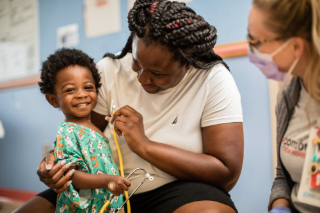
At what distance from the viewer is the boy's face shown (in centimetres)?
112

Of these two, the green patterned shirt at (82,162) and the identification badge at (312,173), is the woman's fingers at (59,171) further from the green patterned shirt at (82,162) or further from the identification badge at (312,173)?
the identification badge at (312,173)

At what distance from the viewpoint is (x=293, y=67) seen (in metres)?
0.71

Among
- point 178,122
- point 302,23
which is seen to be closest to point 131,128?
point 178,122

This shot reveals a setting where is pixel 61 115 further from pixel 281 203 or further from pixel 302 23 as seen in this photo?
pixel 302 23

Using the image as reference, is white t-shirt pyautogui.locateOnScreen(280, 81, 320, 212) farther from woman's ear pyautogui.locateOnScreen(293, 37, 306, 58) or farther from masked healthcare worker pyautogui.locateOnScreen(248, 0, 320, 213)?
woman's ear pyautogui.locateOnScreen(293, 37, 306, 58)

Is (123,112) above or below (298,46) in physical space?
below

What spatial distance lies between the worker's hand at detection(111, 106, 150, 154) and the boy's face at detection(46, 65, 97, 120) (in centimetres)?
17

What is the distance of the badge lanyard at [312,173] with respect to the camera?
68 cm

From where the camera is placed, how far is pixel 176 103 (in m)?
1.11

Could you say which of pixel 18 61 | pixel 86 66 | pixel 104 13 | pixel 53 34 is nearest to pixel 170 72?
pixel 86 66

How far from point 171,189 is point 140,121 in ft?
0.96

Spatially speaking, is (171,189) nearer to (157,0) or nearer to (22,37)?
(157,0)

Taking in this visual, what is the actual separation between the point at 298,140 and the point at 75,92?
0.88m

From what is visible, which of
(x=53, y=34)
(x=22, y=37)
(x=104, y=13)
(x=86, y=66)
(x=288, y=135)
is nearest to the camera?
(x=288, y=135)
